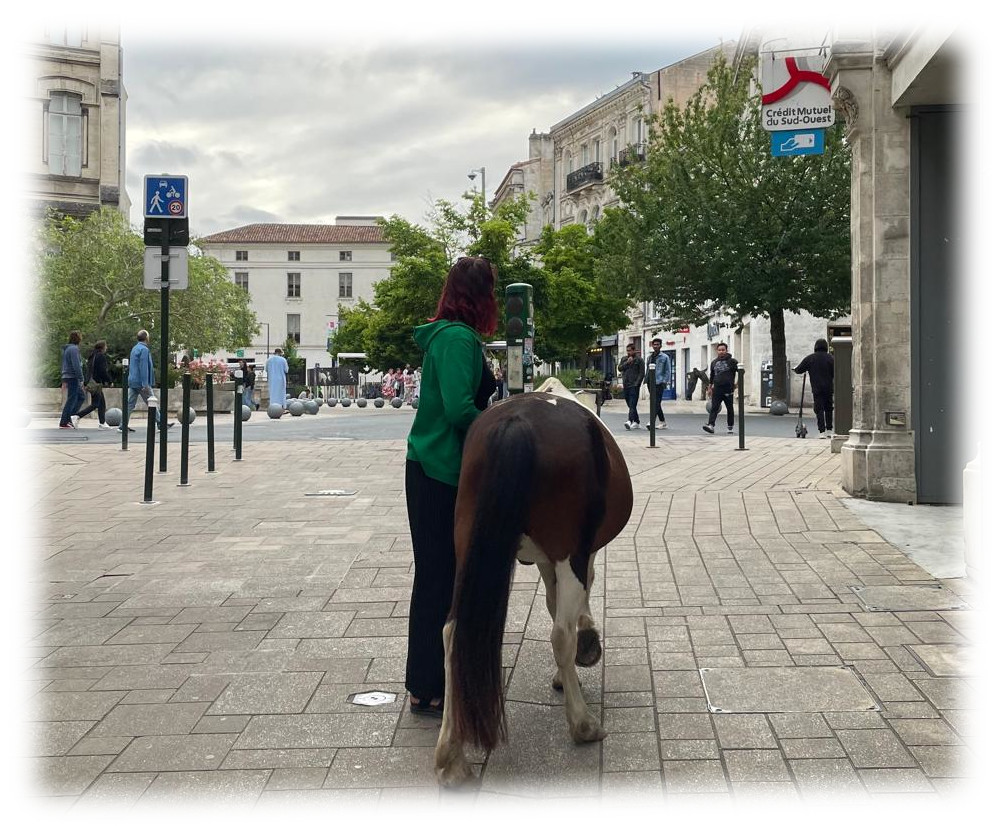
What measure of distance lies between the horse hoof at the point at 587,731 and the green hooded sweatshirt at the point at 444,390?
1016 millimetres

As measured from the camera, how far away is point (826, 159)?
28031 millimetres

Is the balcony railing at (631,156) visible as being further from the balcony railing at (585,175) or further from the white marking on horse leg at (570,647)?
the white marking on horse leg at (570,647)

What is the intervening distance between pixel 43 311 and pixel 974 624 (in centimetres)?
3515

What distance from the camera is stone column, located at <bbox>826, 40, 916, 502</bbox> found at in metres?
9.47

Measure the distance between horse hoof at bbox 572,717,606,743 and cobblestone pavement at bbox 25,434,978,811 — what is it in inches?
2.4

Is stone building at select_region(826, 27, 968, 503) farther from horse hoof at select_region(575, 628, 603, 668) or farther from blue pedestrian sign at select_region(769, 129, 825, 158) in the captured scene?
horse hoof at select_region(575, 628, 603, 668)

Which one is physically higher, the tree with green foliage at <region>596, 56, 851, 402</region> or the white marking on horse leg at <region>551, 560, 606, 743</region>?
the tree with green foliage at <region>596, 56, 851, 402</region>

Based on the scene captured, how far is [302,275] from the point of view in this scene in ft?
335

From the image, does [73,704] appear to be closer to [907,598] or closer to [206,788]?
[206,788]

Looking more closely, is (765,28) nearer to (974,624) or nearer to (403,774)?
(974,624)

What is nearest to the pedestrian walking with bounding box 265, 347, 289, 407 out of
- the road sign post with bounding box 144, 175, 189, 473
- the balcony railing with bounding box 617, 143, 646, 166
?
the road sign post with bounding box 144, 175, 189, 473

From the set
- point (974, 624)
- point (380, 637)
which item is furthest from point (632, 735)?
point (974, 624)

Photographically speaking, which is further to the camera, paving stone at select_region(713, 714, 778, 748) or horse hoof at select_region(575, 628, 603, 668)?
horse hoof at select_region(575, 628, 603, 668)

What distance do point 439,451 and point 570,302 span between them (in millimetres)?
44946
